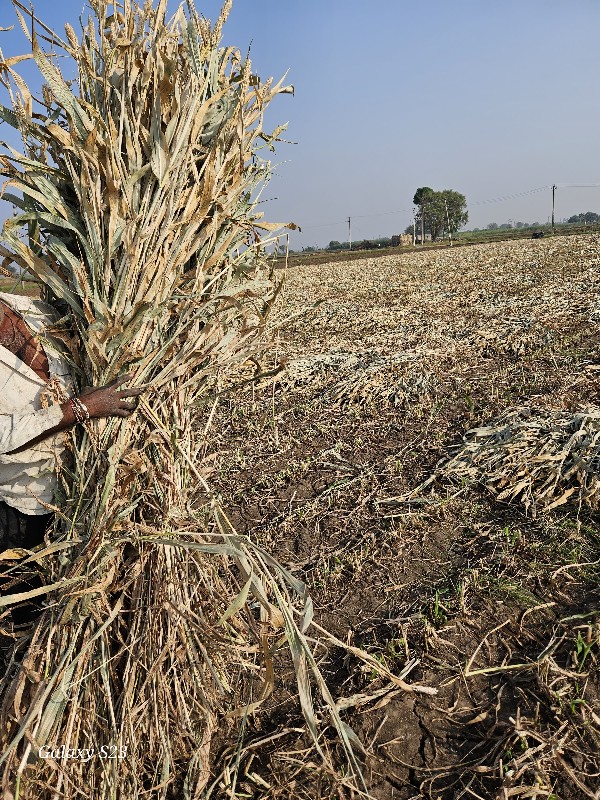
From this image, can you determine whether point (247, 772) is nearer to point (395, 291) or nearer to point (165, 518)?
point (165, 518)

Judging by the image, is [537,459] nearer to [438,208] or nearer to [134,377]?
A: [134,377]

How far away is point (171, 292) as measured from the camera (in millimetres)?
2172

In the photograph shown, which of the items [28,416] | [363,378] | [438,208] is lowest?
[363,378]

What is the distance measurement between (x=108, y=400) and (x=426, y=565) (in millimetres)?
2071

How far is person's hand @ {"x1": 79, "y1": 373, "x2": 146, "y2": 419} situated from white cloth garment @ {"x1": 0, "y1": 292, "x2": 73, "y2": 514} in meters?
0.11

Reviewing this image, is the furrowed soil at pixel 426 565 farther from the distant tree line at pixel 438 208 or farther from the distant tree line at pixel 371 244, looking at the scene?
the distant tree line at pixel 438 208

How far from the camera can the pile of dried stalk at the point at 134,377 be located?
194 centimetres

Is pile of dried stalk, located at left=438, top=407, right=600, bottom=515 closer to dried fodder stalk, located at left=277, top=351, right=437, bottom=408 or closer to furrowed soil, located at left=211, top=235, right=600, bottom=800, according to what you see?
furrowed soil, located at left=211, top=235, right=600, bottom=800

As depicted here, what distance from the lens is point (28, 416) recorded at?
1963 mm

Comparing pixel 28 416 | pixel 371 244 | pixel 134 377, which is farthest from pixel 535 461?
pixel 371 244

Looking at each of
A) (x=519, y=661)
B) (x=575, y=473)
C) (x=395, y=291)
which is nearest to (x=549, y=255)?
(x=395, y=291)

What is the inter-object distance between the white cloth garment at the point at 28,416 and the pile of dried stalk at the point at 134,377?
0.22ft

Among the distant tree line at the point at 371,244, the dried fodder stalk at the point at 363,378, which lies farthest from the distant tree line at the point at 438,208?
the dried fodder stalk at the point at 363,378

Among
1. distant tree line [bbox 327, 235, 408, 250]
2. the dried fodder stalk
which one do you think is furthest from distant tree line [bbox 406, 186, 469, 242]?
the dried fodder stalk
